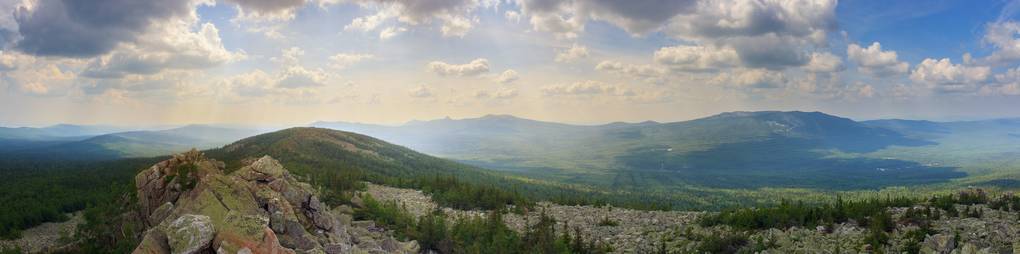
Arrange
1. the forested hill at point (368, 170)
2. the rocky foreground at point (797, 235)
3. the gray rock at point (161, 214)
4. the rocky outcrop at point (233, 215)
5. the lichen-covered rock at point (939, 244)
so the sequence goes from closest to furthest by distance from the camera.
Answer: the rocky outcrop at point (233, 215) < the gray rock at point (161, 214) < the lichen-covered rock at point (939, 244) < the rocky foreground at point (797, 235) < the forested hill at point (368, 170)

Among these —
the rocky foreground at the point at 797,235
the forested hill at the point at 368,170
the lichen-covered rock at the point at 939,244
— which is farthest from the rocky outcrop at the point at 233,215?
the lichen-covered rock at the point at 939,244

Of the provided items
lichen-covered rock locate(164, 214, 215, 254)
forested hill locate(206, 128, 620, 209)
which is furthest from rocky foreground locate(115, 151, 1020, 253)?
forested hill locate(206, 128, 620, 209)

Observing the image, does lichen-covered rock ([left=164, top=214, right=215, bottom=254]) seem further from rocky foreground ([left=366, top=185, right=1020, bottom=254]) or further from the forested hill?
rocky foreground ([left=366, top=185, right=1020, bottom=254])

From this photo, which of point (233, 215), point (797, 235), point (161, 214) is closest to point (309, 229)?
point (161, 214)

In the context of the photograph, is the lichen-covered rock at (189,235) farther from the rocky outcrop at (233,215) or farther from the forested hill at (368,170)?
the forested hill at (368,170)

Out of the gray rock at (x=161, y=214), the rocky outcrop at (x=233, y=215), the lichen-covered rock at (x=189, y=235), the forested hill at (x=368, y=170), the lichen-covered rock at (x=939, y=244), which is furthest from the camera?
the forested hill at (x=368, y=170)

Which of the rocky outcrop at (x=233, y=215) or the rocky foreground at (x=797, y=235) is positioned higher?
the rocky outcrop at (x=233, y=215)
